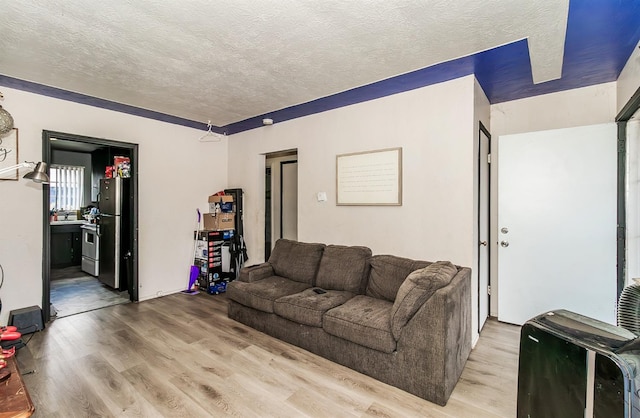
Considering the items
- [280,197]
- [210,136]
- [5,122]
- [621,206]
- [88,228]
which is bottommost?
[88,228]

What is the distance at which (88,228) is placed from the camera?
17.5 feet

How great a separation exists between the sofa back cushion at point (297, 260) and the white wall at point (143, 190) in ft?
5.93

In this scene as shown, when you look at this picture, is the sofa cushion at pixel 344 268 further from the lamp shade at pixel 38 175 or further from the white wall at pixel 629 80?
the lamp shade at pixel 38 175

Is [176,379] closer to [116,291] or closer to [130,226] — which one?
[130,226]

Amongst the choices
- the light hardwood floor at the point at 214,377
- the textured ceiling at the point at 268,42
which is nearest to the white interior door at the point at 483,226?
the light hardwood floor at the point at 214,377

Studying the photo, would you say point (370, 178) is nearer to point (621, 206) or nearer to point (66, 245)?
point (621, 206)

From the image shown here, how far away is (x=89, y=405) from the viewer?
6.49 feet

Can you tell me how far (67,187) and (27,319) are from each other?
4223mm

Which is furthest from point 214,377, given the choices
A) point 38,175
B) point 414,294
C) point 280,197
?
point 280,197

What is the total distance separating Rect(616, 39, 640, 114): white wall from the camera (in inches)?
90.6

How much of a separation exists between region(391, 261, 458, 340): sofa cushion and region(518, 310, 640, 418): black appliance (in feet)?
2.06

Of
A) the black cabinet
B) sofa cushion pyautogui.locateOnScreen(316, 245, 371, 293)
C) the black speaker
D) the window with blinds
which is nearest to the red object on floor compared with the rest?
the black speaker

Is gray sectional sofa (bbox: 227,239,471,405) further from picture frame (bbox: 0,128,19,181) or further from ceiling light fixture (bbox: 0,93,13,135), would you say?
ceiling light fixture (bbox: 0,93,13,135)

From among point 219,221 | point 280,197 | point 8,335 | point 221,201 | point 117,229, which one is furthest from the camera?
point 280,197
